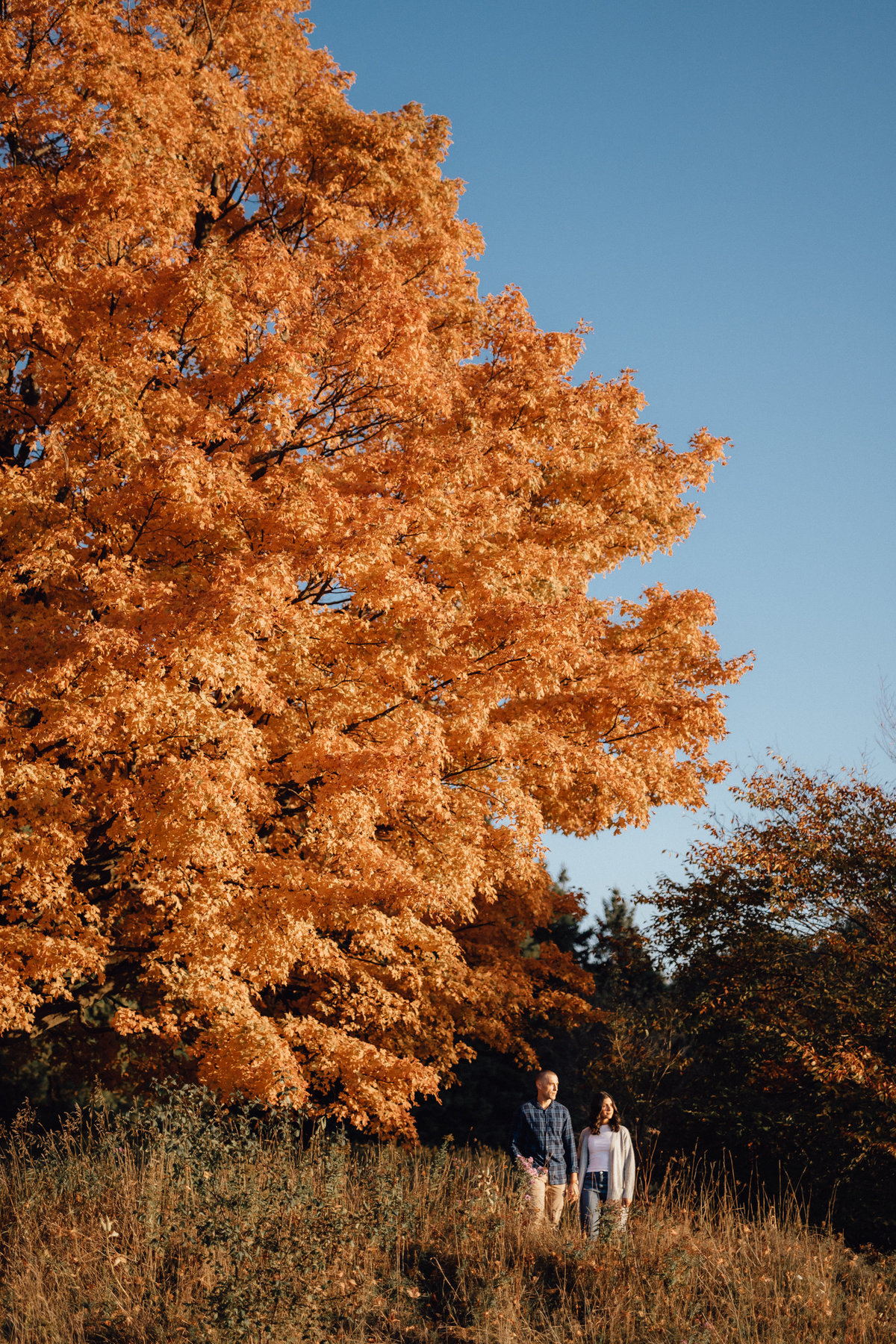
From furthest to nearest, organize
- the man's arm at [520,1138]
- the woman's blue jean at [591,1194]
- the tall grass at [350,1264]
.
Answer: the man's arm at [520,1138] < the woman's blue jean at [591,1194] < the tall grass at [350,1264]

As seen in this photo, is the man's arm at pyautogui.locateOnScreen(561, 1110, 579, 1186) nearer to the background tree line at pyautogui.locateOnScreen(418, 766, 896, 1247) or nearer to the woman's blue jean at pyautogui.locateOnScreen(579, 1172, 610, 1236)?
the woman's blue jean at pyautogui.locateOnScreen(579, 1172, 610, 1236)

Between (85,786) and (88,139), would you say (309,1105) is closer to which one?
(85,786)

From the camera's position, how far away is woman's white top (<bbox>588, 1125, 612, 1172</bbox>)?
7.30m

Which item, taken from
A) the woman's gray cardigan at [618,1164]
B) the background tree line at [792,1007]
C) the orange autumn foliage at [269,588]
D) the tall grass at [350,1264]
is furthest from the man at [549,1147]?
the background tree line at [792,1007]

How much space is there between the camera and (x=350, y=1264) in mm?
5730

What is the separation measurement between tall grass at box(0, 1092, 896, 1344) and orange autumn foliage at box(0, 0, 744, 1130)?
6.38 ft

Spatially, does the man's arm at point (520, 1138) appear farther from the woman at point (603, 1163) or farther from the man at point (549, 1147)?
the woman at point (603, 1163)

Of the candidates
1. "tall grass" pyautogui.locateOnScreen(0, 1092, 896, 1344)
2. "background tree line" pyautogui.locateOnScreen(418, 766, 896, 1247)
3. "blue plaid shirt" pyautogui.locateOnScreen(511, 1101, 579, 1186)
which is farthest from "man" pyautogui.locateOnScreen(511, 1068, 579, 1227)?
"background tree line" pyautogui.locateOnScreen(418, 766, 896, 1247)

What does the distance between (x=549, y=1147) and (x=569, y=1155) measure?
273mm

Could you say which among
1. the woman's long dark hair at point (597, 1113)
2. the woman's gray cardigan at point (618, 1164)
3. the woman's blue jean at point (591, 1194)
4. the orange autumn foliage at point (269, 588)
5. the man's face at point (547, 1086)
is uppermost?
the orange autumn foliage at point (269, 588)

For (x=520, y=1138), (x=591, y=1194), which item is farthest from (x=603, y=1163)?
(x=520, y=1138)

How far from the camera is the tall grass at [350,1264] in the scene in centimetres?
512

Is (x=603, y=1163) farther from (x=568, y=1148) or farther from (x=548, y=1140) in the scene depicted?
(x=548, y=1140)

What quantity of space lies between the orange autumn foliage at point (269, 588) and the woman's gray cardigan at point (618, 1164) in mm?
2986
